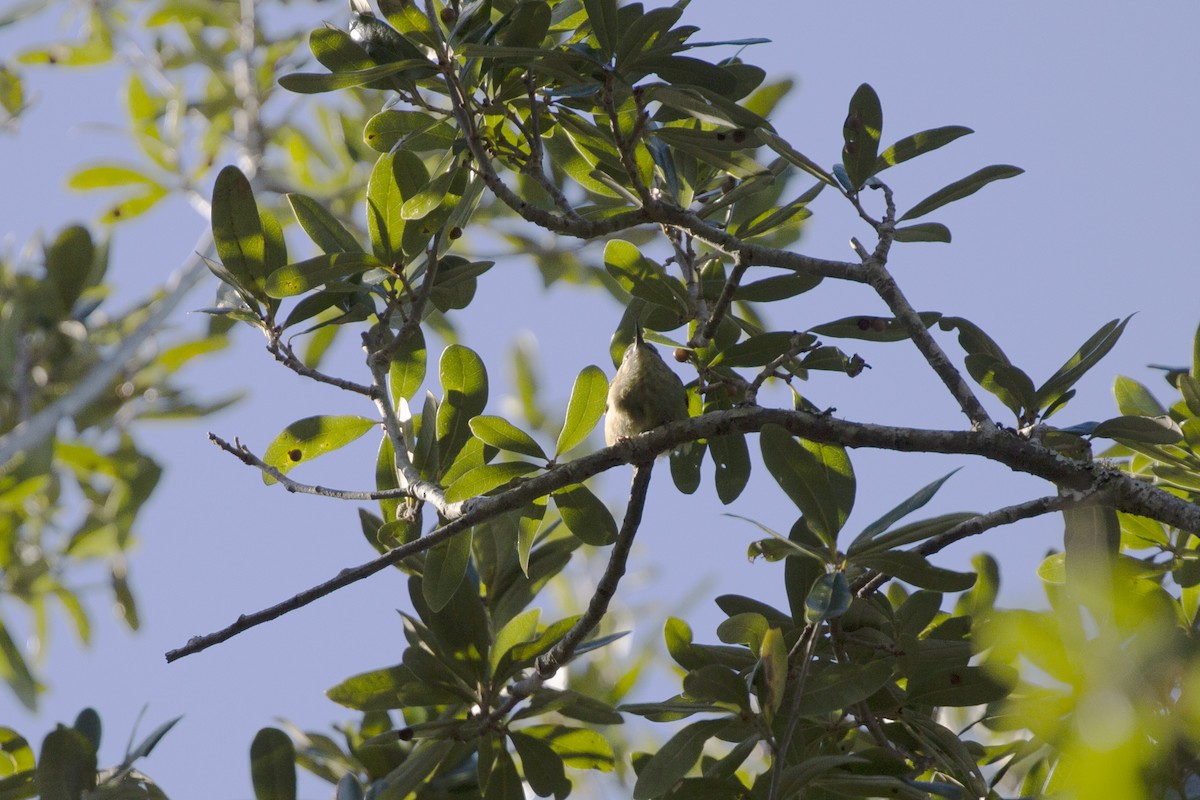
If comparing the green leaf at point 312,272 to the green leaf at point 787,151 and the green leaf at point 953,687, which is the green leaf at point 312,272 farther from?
the green leaf at point 953,687

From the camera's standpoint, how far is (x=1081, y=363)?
1.62 m

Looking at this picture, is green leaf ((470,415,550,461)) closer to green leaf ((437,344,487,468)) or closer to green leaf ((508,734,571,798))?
green leaf ((437,344,487,468))

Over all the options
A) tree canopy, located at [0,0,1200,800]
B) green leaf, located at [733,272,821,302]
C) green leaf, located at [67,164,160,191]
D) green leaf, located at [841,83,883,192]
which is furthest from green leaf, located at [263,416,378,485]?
green leaf, located at [67,164,160,191]

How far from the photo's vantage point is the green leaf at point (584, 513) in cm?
184

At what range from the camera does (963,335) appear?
176 cm

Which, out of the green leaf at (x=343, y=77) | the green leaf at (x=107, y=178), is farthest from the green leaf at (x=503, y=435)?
the green leaf at (x=107, y=178)

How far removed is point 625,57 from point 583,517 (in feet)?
2.51

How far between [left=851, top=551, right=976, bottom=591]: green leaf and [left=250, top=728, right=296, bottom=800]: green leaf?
1.11m

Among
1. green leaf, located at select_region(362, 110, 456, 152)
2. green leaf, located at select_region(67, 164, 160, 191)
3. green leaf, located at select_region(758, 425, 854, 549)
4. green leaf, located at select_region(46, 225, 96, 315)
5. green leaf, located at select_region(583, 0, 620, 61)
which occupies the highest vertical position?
green leaf, located at select_region(67, 164, 160, 191)

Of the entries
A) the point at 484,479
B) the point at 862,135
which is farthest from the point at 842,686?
the point at 862,135

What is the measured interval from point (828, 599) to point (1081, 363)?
577 millimetres

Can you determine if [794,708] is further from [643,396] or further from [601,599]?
[643,396]

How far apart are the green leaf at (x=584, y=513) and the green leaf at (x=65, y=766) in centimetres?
100

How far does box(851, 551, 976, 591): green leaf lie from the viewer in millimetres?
1560
